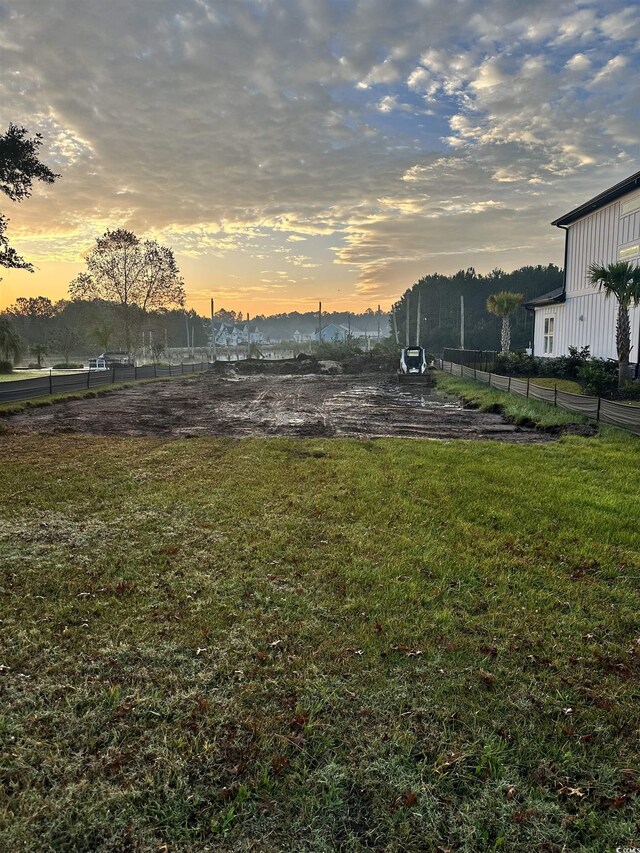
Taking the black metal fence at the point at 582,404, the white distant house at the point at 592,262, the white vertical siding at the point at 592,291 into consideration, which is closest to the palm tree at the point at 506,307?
the white distant house at the point at 592,262

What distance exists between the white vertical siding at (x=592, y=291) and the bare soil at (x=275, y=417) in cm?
783

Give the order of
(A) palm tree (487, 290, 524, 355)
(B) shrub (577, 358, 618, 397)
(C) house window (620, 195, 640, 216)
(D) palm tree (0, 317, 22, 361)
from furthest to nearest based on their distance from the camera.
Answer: (A) palm tree (487, 290, 524, 355) → (D) palm tree (0, 317, 22, 361) → (C) house window (620, 195, 640, 216) → (B) shrub (577, 358, 618, 397)

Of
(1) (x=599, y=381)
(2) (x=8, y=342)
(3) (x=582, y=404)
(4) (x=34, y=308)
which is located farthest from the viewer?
(4) (x=34, y=308)

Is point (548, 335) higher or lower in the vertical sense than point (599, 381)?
higher

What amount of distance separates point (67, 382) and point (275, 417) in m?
13.5

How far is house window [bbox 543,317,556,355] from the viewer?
28.9m

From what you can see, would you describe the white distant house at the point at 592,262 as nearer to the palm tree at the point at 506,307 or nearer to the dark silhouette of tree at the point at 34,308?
the palm tree at the point at 506,307

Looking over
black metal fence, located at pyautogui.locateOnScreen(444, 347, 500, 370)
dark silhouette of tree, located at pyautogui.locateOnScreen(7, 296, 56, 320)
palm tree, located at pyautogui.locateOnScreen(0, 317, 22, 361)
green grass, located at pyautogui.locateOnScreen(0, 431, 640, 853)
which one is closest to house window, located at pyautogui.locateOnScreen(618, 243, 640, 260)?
black metal fence, located at pyautogui.locateOnScreen(444, 347, 500, 370)

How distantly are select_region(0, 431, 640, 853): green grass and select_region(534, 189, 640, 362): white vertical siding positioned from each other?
18446mm

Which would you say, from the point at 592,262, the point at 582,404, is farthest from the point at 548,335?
the point at 582,404

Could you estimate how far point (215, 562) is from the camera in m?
5.46

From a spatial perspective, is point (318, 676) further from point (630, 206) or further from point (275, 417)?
point (630, 206)

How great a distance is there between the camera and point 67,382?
2506 centimetres

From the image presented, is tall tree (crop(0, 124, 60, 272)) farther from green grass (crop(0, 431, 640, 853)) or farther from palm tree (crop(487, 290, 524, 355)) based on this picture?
palm tree (crop(487, 290, 524, 355))
